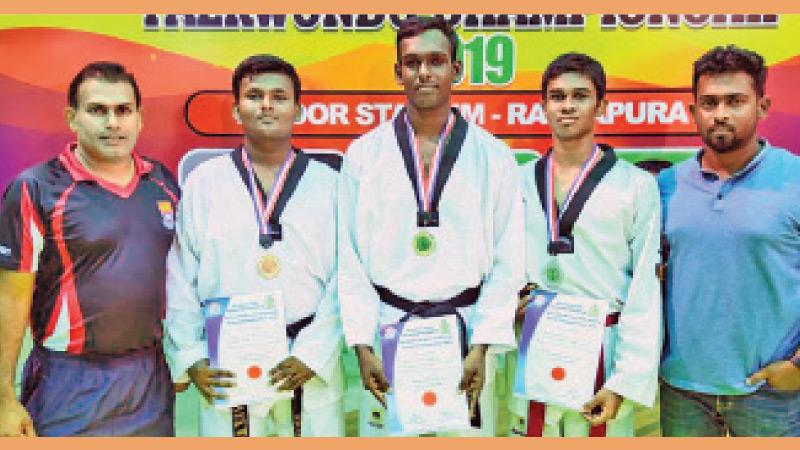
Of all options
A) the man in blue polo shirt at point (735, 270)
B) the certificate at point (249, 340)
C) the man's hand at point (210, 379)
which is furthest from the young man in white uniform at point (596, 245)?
the man's hand at point (210, 379)

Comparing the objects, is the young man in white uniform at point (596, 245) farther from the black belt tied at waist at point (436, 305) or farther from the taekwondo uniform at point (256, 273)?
the taekwondo uniform at point (256, 273)

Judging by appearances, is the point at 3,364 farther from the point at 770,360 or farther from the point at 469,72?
the point at 770,360

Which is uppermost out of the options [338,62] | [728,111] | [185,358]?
[338,62]

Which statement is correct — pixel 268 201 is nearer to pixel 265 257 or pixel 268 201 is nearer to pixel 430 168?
pixel 265 257

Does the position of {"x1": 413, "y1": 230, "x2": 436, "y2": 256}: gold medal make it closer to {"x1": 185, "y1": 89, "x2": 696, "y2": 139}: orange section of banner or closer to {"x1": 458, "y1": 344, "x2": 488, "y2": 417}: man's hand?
{"x1": 458, "y1": 344, "x2": 488, "y2": 417}: man's hand

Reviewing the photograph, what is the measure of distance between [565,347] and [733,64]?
4.53ft

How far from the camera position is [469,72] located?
12.3 ft

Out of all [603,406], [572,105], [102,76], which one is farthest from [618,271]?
[102,76]

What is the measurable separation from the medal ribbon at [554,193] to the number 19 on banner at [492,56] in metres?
0.67

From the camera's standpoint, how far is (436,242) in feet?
10.3

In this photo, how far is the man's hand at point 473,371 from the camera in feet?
10.3

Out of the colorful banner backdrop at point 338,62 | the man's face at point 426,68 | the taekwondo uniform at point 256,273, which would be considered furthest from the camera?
the colorful banner backdrop at point 338,62

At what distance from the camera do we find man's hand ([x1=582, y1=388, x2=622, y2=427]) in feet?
10.5

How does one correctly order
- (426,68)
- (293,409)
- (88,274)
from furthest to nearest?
1. (293,409)
2. (88,274)
3. (426,68)
